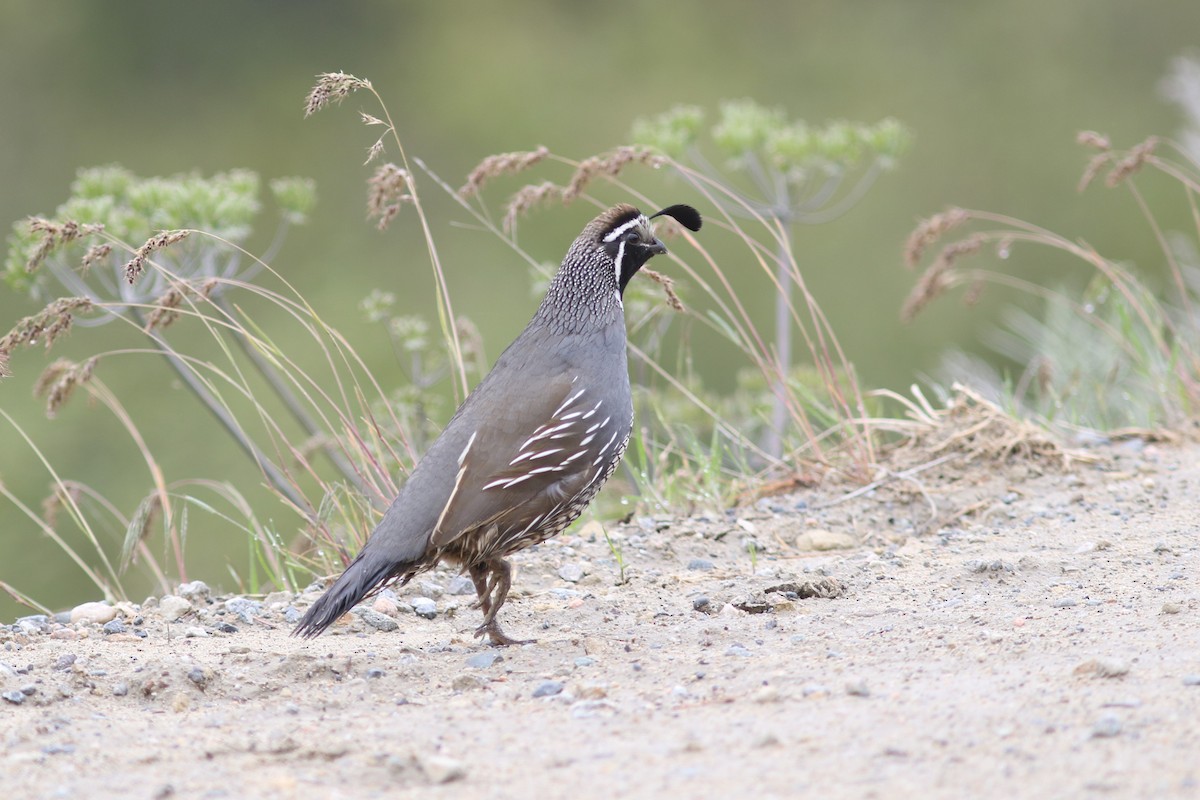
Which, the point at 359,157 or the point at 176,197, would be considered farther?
the point at 359,157

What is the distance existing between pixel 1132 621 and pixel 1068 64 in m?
17.0

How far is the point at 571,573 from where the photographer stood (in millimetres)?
5086

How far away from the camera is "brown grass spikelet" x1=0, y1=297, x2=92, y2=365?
465cm

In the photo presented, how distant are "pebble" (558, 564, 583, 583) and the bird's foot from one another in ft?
2.31

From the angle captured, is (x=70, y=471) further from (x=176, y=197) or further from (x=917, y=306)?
(x=917, y=306)

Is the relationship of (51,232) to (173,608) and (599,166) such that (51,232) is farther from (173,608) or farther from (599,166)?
(599,166)

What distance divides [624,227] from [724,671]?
1927mm

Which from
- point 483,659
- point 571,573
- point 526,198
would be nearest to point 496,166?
point 526,198

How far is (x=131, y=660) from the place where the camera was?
408 centimetres

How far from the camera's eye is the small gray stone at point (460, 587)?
5086mm

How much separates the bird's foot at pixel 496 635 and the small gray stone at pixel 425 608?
0.47 meters

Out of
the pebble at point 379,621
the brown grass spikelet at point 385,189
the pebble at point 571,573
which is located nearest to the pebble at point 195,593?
the pebble at point 379,621

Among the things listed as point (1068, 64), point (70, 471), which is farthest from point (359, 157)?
point (1068, 64)

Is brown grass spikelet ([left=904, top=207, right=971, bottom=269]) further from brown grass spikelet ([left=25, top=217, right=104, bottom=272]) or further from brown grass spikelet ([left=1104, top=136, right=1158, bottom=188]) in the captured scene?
brown grass spikelet ([left=25, top=217, right=104, bottom=272])
